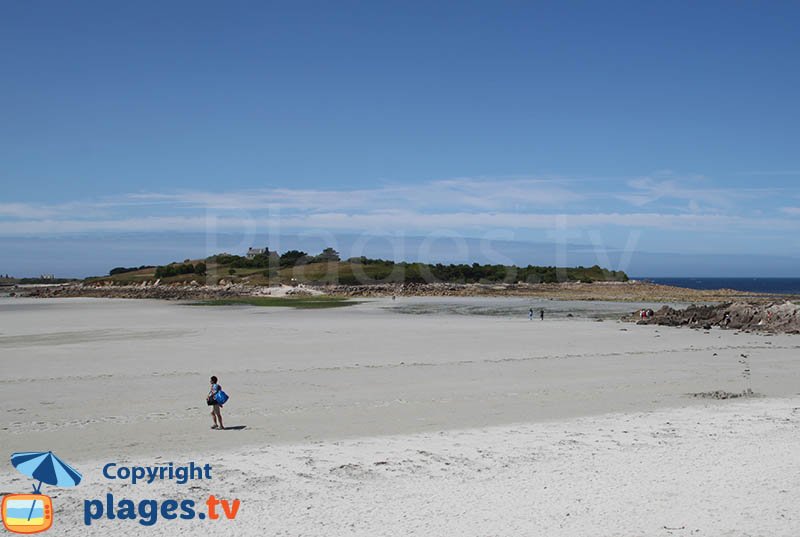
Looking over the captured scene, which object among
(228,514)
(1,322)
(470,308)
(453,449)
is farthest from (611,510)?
(470,308)

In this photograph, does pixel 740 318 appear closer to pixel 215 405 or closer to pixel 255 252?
pixel 215 405

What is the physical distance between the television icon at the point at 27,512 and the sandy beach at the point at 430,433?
17cm

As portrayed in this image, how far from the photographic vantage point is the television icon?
7.05 m

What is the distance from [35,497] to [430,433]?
18.9ft

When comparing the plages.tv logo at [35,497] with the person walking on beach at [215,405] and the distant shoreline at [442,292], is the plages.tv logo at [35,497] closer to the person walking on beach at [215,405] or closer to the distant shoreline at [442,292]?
the person walking on beach at [215,405]

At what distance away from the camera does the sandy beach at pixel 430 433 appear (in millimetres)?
7488

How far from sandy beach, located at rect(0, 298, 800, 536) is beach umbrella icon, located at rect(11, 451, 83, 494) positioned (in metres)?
0.15

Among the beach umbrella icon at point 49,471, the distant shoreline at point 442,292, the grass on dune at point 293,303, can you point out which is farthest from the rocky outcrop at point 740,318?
the beach umbrella icon at point 49,471

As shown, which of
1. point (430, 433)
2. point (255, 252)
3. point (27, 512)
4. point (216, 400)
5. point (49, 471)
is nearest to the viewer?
point (27, 512)

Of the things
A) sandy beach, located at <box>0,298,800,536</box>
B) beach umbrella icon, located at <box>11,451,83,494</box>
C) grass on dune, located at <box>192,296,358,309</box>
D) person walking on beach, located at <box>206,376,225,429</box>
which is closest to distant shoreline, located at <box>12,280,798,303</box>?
grass on dune, located at <box>192,296,358,309</box>

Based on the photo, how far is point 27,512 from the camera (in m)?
7.37

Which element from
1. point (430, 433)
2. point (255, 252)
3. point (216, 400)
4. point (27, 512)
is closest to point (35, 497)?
point (27, 512)

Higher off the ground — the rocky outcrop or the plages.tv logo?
the rocky outcrop

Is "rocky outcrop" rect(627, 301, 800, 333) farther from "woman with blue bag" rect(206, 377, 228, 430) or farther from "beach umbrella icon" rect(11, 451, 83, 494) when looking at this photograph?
"beach umbrella icon" rect(11, 451, 83, 494)
